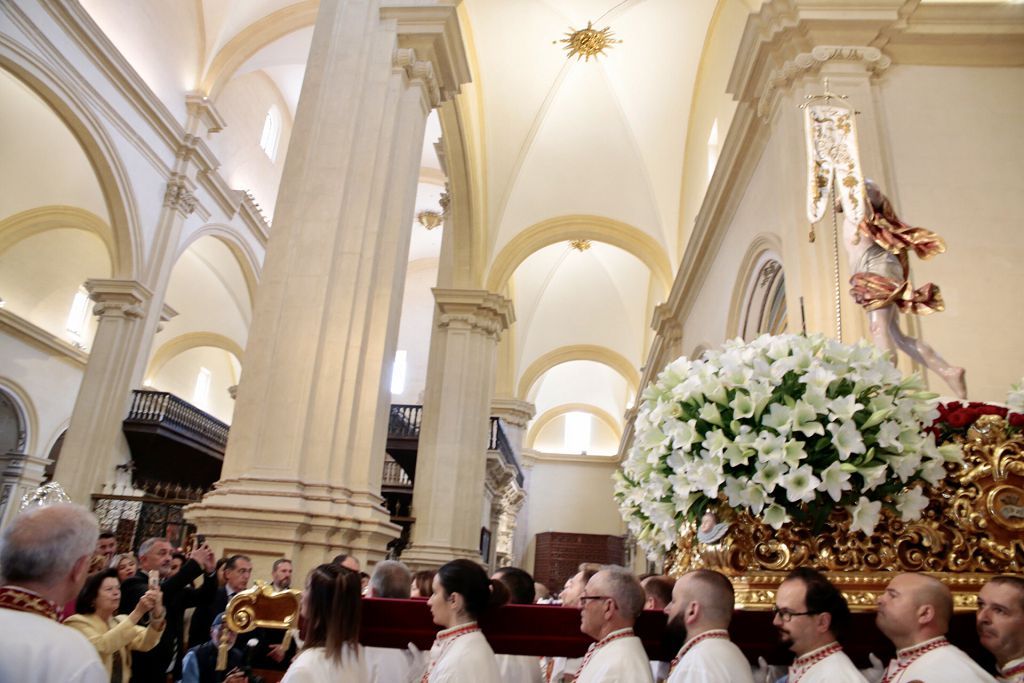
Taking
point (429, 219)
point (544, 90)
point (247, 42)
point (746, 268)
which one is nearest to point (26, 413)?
point (247, 42)

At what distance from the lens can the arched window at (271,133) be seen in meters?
19.9

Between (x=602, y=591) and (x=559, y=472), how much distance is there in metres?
27.0

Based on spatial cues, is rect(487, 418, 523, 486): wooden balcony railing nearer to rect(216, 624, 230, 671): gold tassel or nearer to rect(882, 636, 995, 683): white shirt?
rect(216, 624, 230, 671): gold tassel

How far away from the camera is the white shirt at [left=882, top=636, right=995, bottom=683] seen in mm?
2021

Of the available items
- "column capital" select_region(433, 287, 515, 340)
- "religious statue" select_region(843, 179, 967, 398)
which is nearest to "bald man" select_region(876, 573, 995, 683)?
"religious statue" select_region(843, 179, 967, 398)

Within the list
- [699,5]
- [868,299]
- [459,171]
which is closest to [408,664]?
[868,299]

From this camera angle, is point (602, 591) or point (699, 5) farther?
point (699, 5)

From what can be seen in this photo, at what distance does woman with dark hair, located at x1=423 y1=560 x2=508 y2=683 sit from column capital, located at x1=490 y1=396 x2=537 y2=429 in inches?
716

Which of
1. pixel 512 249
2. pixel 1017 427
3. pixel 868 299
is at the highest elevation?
pixel 512 249

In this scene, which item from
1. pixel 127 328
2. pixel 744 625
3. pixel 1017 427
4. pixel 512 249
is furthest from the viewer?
pixel 512 249

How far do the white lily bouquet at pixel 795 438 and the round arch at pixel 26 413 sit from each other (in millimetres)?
17866

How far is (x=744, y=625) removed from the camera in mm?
2369

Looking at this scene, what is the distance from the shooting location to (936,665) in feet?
6.72

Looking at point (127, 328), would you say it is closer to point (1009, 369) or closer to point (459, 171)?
point (459, 171)
